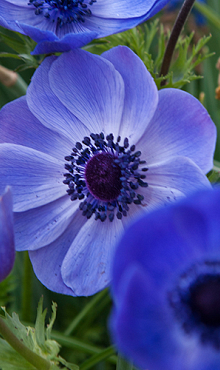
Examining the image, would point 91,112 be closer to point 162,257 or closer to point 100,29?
point 100,29

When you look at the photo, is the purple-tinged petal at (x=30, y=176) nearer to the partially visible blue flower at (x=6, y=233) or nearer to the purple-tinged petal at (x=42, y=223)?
the purple-tinged petal at (x=42, y=223)

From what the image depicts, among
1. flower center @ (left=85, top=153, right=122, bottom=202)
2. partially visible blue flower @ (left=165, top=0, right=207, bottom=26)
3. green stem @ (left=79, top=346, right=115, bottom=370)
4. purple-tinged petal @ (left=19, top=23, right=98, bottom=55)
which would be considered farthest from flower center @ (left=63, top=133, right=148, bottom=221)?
partially visible blue flower @ (left=165, top=0, right=207, bottom=26)

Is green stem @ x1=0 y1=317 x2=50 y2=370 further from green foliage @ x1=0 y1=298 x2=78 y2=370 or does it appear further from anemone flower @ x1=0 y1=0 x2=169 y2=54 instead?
anemone flower @ x1=0 y1=0 x2=169 y2=54

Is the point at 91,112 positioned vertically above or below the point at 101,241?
above

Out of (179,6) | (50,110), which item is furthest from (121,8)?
(179,6)

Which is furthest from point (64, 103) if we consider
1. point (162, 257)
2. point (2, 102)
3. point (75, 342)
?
point (2, 102)

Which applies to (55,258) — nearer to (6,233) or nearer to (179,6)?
(6,233)
